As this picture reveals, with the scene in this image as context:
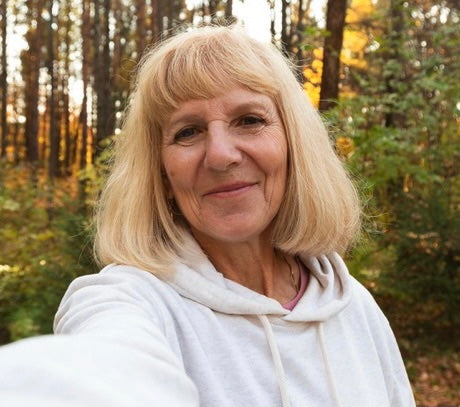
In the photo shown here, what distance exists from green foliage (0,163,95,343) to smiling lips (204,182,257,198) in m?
3.19

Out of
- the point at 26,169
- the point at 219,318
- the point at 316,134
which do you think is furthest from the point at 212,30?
the point at 26,169

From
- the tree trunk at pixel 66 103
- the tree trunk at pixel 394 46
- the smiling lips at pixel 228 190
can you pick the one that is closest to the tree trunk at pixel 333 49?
the tree trunk at pixel 394 46

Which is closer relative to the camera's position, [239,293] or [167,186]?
[239,293]

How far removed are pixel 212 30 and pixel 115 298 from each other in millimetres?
984

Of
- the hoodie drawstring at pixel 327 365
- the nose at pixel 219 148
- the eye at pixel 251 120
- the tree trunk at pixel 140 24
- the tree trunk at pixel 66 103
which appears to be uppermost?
the tree trunk at pixel 140 24

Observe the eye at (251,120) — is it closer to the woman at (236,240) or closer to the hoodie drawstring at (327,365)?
the woman at (236,240)

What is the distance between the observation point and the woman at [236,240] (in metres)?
1.57

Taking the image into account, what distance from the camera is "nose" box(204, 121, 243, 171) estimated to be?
1750mm

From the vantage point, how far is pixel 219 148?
5.74 ft

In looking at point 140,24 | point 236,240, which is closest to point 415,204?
point 236,240

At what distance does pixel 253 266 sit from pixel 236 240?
0.51 ft

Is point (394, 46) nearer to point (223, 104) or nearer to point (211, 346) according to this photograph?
point (223, 104)

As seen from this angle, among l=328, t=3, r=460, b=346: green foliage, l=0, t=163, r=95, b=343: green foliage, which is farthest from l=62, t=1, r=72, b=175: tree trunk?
l=328, t=3, r=460, b=346: green foliage

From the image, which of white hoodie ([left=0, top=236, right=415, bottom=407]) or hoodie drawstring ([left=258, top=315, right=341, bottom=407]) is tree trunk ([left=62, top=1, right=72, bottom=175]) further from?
hoodie drawstring ([left=258, top=315, right=341, bottom=407])
